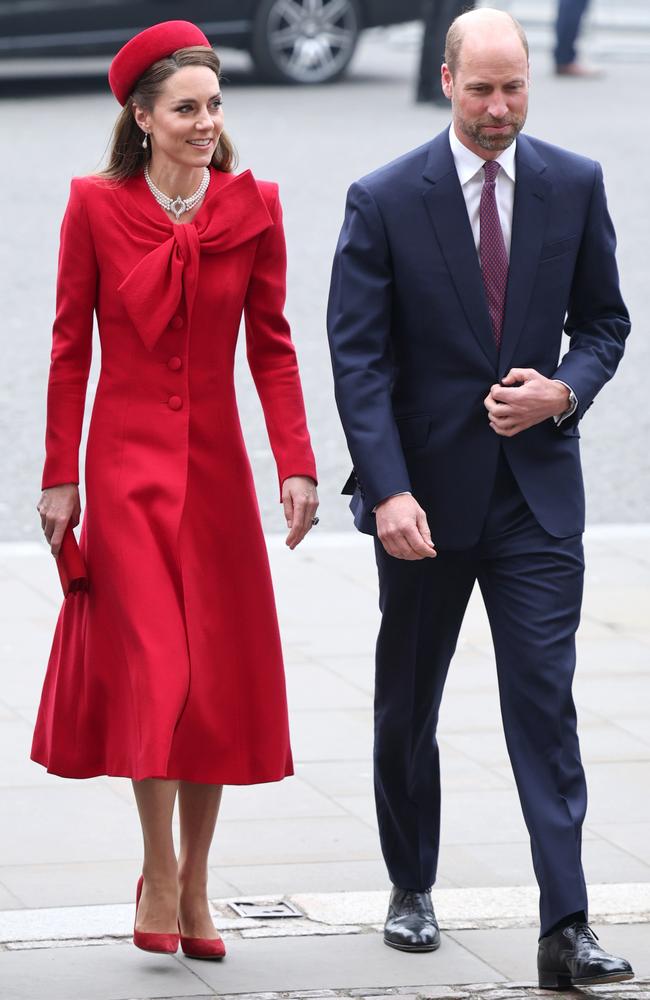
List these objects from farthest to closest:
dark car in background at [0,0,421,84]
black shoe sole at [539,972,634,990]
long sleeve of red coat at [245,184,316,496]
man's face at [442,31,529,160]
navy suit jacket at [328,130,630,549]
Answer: dark car in background at [0,0,421,84]
long sleeve of red coat at [245,184,316,496]
navy suit jacket at [328,130,630,549]
man's face at [442,31,529,160]
black shoe sole at [539,972,634,990]

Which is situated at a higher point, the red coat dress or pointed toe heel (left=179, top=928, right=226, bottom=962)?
the red coat dress

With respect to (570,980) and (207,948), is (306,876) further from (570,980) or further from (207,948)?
(570,980)

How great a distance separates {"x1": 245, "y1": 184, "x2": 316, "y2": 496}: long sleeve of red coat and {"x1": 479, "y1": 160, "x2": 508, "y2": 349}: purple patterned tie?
0.43m

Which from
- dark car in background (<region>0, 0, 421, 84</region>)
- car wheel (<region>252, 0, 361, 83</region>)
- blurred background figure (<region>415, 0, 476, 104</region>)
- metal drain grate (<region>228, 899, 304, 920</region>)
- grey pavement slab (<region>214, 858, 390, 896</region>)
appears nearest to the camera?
metal drain grate (<region>228, 899, 304, 920</region>)

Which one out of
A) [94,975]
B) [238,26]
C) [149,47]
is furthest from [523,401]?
[238,26]

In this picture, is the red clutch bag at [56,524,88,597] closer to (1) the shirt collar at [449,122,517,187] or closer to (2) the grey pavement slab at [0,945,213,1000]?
(2) the grey pavement slab at [0,945,213,1000]

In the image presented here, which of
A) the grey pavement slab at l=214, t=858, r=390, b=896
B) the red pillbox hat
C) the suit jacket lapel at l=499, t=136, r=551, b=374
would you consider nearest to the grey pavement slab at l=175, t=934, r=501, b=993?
the grey pavement slab at l=214, t=858, r=390, b=896

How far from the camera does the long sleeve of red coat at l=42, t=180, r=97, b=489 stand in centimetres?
450

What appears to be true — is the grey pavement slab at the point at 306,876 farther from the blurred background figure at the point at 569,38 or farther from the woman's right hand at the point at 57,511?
the blurred background figure at the point at 569,38

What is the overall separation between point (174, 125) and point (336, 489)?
4.74 meters

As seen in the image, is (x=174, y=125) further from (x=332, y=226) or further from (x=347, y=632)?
(x=332, y=226)

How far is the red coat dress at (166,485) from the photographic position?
4.49m

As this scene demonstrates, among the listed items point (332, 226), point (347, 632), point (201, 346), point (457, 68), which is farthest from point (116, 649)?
point (332, 226)

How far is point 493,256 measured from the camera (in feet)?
14.9
